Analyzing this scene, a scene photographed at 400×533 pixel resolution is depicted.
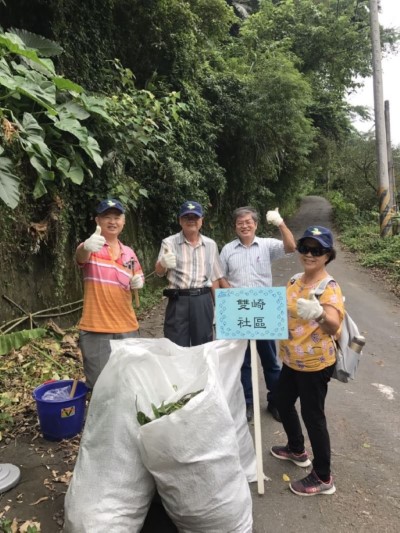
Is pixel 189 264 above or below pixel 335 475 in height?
above

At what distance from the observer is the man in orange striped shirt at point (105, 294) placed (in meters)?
3.18

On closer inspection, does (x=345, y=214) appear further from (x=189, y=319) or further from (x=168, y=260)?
(x=168, y=260)

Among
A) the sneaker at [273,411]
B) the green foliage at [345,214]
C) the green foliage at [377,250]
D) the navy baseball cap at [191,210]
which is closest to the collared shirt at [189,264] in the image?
the navy baseball cap at [191,210]

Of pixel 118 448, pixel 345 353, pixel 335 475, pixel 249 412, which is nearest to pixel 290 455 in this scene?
pixel 335 475

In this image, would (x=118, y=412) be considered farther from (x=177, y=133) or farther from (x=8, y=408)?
(x=177, y=133)

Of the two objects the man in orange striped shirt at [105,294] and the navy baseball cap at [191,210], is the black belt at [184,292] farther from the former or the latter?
the navy baseball cap at [191,210]

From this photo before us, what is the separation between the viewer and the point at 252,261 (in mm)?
3586

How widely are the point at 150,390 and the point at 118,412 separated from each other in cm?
21

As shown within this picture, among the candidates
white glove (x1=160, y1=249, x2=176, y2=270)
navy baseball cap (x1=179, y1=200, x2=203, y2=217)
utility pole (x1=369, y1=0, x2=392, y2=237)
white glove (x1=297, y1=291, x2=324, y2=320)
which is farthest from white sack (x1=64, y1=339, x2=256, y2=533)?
utility pole (x1=369, y1=0, x2=392, y2=237)

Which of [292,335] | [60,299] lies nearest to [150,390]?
[292,335]

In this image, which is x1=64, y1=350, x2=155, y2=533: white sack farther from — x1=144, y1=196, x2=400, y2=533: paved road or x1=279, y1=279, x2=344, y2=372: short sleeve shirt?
x1=279, y1=279, x2=344, y2=372: short sleeve shirt

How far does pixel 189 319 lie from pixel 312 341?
1.22m

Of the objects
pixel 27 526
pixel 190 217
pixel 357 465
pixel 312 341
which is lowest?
pixel 357 465

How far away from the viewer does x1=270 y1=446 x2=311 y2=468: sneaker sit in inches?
119
